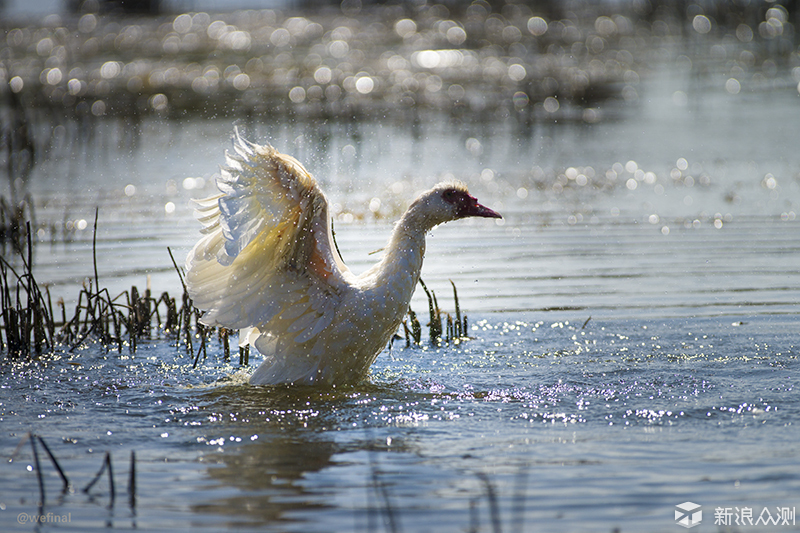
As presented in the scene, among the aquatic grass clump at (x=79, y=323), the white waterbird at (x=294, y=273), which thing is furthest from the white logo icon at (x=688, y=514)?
the aquatic grass clump at (x=79, y=323)

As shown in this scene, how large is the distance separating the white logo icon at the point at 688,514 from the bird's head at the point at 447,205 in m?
2.87

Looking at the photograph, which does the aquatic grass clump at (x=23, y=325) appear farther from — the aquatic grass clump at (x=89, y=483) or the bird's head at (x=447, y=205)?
the bird's head at (x=447, y=205)

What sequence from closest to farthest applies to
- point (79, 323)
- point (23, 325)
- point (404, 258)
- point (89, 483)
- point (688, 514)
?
point (688, 514) < point (89, 483) < point (404, 258) < point (23, 325) < point (79, 323)

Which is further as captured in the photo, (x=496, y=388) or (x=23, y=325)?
(x=23, y=325)

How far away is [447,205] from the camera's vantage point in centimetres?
684

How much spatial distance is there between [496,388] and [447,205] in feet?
4.66

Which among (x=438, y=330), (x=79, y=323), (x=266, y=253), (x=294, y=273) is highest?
(x=266, y=253)

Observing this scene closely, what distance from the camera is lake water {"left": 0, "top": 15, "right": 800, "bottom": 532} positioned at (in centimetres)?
464

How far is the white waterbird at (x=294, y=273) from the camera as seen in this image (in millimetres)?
6250

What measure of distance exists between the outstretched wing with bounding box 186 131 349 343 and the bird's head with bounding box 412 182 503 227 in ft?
2.48

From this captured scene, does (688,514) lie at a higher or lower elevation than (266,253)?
lower

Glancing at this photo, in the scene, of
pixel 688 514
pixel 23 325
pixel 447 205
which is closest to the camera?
pixel 688 514

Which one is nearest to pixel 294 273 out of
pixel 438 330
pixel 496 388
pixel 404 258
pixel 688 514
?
pixel 404 258

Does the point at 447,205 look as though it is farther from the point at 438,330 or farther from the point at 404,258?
the point at 438,330
